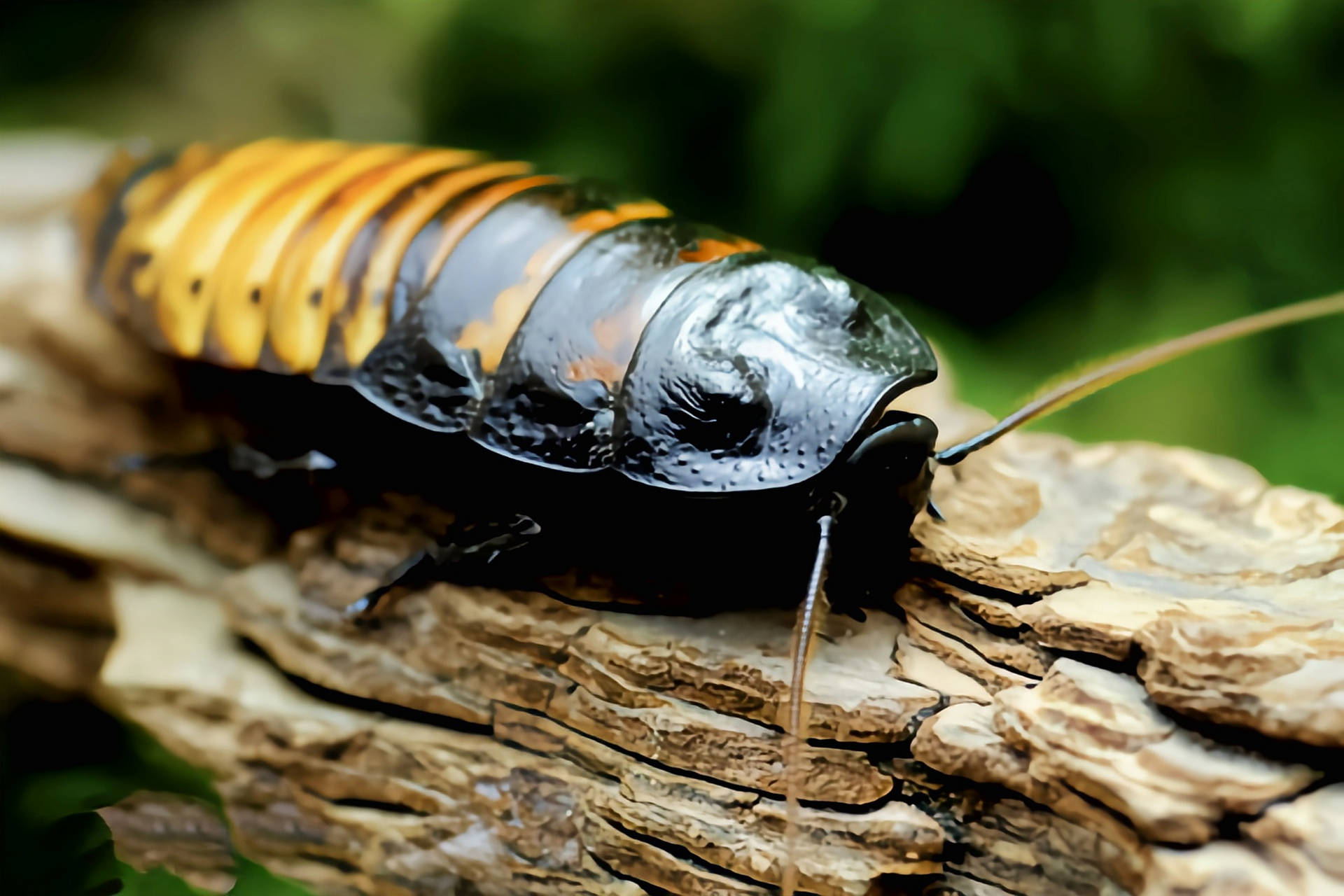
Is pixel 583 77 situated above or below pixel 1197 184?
below

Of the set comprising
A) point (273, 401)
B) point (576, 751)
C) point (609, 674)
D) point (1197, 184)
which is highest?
point (1197, 184)

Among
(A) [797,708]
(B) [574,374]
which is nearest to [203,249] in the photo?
(B) [574,374]

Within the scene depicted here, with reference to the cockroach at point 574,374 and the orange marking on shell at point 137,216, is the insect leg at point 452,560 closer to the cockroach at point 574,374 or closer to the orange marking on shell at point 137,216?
the cockroach at point 574,374

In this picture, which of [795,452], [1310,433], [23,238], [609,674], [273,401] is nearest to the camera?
[795,452]

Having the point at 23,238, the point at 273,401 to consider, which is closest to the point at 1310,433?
the point at 273,401

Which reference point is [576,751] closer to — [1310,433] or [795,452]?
[795,452]

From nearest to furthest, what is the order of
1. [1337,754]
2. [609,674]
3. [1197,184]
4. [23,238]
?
1. [1337,754]
2. [609,674]
3. [23,238]
4. [1197,184]

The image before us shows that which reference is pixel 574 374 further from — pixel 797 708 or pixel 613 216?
pixel 797 708

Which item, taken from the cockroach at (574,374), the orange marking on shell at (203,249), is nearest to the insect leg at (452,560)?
the cockroach at (574,374)
